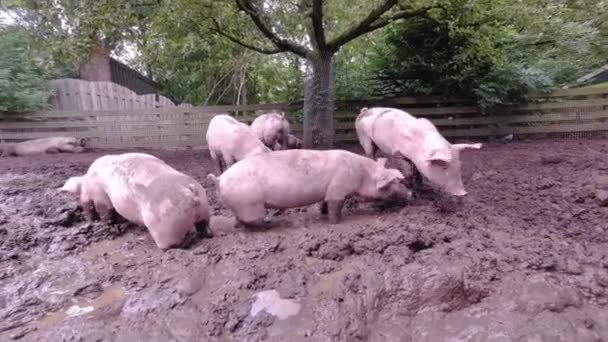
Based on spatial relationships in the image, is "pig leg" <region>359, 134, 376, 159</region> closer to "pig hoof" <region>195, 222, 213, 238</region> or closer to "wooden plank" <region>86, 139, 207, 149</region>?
"pig hoof" <region>195, 222, 213, 238</region>

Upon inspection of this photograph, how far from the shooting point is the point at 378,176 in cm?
335

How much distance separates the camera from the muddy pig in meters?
3.10

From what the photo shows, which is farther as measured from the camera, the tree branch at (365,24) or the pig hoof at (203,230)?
the tree branch at (365,24)

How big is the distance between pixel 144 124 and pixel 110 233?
224 inches

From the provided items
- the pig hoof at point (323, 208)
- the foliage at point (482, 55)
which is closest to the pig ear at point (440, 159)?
the pig hoof at point (323, 208)

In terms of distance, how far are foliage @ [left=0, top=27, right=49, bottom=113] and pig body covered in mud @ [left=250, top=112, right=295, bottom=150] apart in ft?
17.7

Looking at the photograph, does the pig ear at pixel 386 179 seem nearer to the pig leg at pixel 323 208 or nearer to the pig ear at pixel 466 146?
the pig leg at pixel 323 208

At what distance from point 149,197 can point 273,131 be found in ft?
9.14

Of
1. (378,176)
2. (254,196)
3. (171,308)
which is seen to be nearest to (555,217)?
(378,176)

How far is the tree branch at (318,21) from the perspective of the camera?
562 cm

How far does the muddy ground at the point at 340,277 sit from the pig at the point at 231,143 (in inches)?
49.9

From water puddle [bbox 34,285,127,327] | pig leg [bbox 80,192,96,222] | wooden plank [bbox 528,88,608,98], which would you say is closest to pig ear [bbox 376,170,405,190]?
water puddle [bbox 34,285,127,327]

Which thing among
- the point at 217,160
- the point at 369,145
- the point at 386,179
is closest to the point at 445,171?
the point at 386,179

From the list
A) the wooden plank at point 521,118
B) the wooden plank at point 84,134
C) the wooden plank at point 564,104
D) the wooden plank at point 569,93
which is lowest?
the wooden plank at point 521,118
